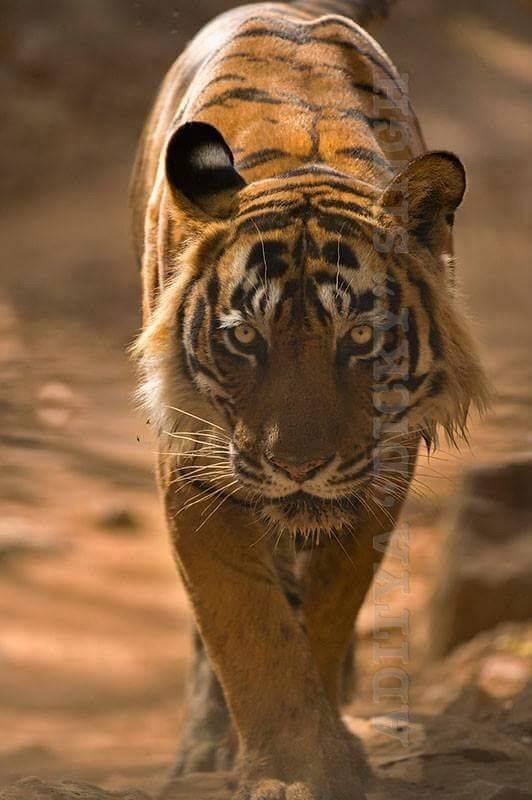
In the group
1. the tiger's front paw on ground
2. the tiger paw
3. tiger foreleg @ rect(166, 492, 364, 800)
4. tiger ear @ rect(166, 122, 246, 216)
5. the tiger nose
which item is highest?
tiger ear @ rect(166, 122, 246, 216)

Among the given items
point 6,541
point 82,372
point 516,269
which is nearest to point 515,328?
point 516,269

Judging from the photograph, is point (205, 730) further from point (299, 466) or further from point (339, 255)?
point (339, 255)

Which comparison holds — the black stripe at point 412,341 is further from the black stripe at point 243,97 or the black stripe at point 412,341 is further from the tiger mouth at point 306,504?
the black stripe at point 243,97

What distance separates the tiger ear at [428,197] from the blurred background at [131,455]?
112 centimetres

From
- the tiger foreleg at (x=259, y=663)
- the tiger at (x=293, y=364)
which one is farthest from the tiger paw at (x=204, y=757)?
the tiger foreleg at (x=259, y=663)

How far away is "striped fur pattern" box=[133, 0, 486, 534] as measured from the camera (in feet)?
7.72

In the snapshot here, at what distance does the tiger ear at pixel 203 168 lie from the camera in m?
2.45

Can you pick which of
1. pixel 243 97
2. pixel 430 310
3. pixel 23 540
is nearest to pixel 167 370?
pixel 430 310

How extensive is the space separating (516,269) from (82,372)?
2.92m

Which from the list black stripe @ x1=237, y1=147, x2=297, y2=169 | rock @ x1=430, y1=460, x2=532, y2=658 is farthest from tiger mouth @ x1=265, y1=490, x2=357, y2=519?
rock @ x1=430, y1=460, x2=532, y2=658

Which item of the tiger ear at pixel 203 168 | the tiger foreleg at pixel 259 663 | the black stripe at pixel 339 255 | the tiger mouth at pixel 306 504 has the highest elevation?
the tiger ear at pixel 203 168

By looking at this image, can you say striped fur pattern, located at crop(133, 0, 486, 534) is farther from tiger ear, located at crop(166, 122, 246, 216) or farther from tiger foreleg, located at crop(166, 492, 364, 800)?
tiger foreleg, located at crop(166, 492, 364, 800)

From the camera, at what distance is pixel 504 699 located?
157 inches

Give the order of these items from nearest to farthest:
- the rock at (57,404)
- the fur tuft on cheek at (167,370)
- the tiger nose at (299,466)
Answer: the tiger nose at (299,466) < the fur tuft on cheek at (167,370) < the rock at (57,404)
